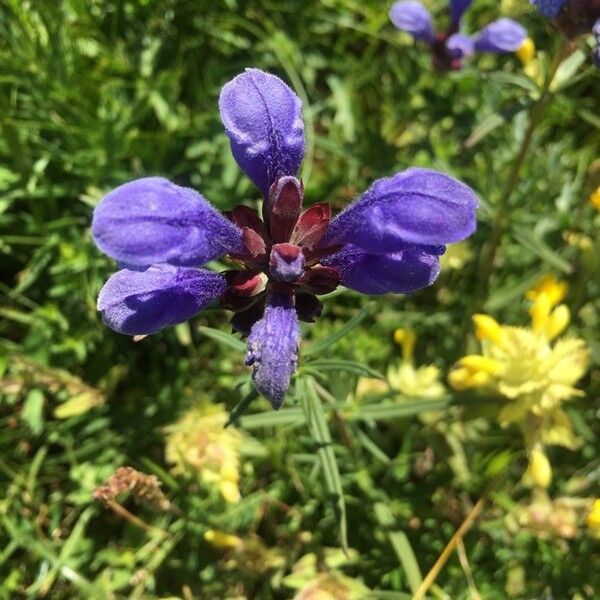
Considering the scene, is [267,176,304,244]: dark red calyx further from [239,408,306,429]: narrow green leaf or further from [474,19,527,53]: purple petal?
[474,19,527,53]: purple petal

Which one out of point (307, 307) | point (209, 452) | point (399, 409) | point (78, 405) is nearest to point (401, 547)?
point (399, 409)

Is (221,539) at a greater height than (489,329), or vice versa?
(489,329)

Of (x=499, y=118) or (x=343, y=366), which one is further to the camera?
(x=499, y=118)

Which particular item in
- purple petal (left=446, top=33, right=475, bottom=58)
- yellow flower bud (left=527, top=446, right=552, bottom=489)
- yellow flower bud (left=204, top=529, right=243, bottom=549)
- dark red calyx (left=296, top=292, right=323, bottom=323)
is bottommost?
yellow flower bud (left=204, top=529, right=243, bottom=549)

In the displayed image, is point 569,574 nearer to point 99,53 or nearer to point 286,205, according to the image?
point 286,205

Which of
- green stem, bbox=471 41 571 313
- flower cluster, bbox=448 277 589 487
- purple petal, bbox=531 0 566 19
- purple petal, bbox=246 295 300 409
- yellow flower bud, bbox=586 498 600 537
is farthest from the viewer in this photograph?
green stem, bbox=471 41 571 313

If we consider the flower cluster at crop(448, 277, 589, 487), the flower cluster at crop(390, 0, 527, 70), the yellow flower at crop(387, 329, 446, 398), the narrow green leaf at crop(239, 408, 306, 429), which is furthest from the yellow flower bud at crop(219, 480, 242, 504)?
the flower cluster at crop(390, 0, 527, 70)

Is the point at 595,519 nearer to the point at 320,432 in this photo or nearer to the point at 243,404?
the point at 320,432

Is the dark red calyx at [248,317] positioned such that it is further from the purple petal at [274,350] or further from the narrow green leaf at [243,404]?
the narrow green leaf at [243,404]
